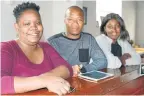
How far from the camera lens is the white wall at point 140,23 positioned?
489cm

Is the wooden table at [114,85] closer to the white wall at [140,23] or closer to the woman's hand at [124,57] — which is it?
the woman's hand at [124,57]

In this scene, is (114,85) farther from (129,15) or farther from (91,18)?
(129,15)

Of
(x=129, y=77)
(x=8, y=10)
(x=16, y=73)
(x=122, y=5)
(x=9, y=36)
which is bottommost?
(x=129, y=77)

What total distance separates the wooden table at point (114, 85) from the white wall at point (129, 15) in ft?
9.17

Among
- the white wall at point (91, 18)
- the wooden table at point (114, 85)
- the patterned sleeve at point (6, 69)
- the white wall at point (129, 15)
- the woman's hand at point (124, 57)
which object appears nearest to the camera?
the patterned sleeve at point (6, 69)

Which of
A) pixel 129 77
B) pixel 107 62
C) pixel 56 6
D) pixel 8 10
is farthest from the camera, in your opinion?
pixel 56 6

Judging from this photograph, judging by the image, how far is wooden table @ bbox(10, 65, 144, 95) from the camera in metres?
1.16

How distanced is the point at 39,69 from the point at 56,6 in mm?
1854

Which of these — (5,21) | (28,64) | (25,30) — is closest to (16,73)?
(28,64)

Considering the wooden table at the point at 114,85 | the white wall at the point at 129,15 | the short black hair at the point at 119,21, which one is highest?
the white wall at the point at 129,15

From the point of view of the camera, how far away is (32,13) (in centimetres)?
121

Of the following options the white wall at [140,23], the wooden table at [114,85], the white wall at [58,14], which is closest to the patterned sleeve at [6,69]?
the wooden table at [114,85]

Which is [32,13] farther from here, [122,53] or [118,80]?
[122,53]

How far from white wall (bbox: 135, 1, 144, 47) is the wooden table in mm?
3402
